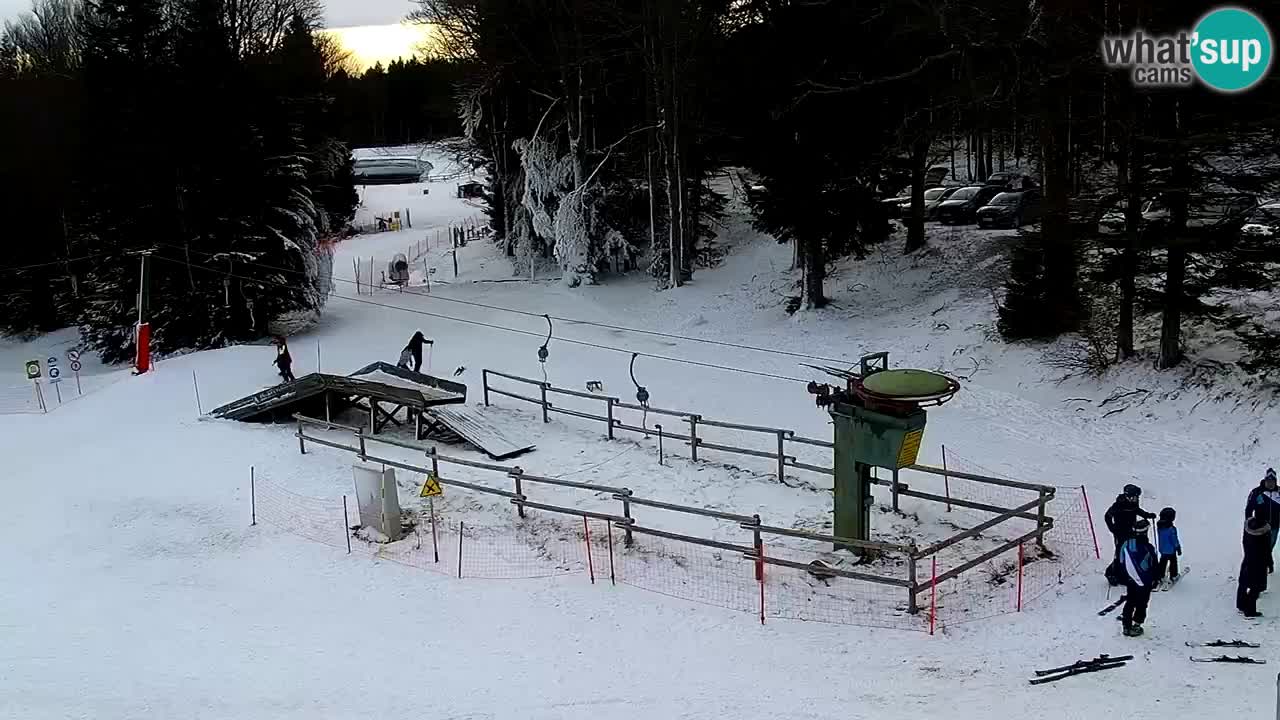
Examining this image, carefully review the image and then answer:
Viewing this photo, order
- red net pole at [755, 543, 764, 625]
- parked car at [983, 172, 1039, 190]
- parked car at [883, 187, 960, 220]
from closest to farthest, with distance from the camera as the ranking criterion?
red net pole at [755, 543, 764, 625] < parked car at [883, 187, 960, 220] < parked car at [983, 172, 1039, 190]

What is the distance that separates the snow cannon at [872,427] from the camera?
41.7 feet

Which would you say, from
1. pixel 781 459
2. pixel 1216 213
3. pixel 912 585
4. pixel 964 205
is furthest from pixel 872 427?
pixel 964 205

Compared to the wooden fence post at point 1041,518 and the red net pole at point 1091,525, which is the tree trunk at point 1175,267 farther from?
the wooden fence post at point 1041,518

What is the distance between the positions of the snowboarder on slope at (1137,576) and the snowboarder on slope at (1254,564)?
99cm

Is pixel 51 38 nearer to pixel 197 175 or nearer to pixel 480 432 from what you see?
pixel 197 175

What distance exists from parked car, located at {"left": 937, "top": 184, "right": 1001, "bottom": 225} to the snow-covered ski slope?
9.95 meters

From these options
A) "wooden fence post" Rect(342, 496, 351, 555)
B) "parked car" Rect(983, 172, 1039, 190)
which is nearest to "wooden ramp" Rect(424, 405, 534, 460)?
"wooden fence post" Rect(342, 496, 351, 555)

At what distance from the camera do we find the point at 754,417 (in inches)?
832

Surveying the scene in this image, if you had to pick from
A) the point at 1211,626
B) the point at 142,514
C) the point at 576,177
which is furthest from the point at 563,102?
the point at 1211,626

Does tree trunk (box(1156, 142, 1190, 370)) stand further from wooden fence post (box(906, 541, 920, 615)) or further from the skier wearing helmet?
wooden fence post (box(906, 541, 920, 615))

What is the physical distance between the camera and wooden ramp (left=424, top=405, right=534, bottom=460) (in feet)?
61.3

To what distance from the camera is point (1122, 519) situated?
11484mm

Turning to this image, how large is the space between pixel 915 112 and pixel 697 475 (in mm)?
14516

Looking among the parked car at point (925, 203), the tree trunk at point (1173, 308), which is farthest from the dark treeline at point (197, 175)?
the tree trunk at point (1173, 308)
